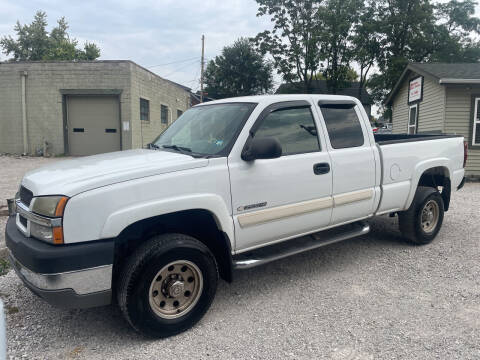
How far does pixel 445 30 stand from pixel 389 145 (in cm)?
3480

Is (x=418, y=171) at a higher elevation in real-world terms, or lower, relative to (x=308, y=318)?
higher

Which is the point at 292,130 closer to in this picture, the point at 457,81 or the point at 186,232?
the point at 186,232

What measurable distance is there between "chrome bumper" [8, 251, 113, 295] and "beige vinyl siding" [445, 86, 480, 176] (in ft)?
41.1

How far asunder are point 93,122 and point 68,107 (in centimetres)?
139

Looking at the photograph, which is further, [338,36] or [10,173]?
[338,36]

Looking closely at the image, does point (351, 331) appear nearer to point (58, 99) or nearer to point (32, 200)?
point (32, 200)

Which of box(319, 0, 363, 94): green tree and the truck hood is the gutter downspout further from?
box(319, 0, 363, 94): green tree

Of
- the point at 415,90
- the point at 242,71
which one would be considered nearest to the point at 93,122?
the point at 415,90

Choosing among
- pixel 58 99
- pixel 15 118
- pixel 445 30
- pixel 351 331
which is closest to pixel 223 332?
pixel 351 331

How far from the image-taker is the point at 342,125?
4363 millimetres

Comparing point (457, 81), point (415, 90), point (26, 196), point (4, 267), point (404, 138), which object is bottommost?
point (4, 267)

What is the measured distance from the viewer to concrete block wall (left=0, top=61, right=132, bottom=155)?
17.3 meters

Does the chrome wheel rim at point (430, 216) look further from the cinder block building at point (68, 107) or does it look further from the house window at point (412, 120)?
the cinder block building at point (68, 107)

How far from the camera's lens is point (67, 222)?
2623 mm
